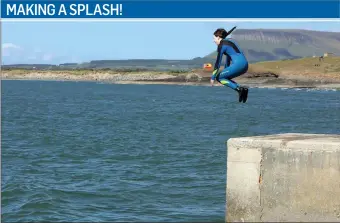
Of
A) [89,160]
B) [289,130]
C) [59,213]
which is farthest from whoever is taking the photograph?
[289,130]

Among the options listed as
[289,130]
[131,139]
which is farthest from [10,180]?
[289,130]

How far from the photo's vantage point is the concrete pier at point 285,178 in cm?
1349

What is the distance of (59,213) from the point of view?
1995cm

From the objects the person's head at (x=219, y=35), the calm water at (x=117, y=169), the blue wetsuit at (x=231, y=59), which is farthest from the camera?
the calm water at (x=117, y=169)

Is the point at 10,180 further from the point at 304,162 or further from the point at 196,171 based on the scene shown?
the point at 304,162

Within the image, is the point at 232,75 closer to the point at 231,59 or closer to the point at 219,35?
the point at 231,59

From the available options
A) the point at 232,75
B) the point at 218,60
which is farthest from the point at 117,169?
the point at 218,60

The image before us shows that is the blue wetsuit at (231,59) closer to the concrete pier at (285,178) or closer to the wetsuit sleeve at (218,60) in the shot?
the wetsuit sleeve at (218,60)

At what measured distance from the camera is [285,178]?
13844 millimetres

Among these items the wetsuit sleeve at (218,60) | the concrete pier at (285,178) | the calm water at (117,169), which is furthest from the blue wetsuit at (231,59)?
the calm water at (117,169)

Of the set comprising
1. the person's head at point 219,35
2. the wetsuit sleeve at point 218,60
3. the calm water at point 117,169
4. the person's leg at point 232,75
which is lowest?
the calm water at point 117,169

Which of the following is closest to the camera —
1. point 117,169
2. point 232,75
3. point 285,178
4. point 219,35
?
point 219,35

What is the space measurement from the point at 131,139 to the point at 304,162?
2995 cm

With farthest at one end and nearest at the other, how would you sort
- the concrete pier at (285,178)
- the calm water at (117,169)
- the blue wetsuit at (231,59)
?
the calm water at (117,169) < the concrete pier at (285,178) < the blue wetsuit at (231,59)
